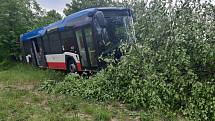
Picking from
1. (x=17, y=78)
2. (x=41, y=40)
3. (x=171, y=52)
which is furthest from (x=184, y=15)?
(x=41, y=40)

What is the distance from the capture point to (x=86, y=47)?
11.5m

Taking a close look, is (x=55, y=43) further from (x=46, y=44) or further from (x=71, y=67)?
(x=71, y=67)

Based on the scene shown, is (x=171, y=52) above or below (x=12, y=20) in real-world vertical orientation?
below

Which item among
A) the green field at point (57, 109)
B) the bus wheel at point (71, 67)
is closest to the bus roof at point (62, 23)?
the bus wheel at point (71, 67)

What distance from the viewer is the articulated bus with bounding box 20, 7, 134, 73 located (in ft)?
35.0

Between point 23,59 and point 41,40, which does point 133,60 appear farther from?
point 23,59

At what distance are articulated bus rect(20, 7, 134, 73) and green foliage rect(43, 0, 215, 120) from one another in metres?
0.88

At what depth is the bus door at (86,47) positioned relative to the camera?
11.2 meters

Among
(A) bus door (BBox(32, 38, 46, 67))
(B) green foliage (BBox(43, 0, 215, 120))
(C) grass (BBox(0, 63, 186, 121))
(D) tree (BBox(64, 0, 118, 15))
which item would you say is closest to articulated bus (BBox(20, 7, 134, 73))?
(B) green foliage (BBox(43, 0, 215, 120))

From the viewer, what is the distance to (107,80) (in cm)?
805

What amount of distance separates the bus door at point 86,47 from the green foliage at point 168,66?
3.04m

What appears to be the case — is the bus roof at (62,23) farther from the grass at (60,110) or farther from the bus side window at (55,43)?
the grass at (60,110)

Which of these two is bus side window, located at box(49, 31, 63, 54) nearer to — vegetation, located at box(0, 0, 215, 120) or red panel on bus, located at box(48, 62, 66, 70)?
red panel on bus, located at box(48, 62, 66, 70)

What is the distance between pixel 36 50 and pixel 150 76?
12.8 metres
